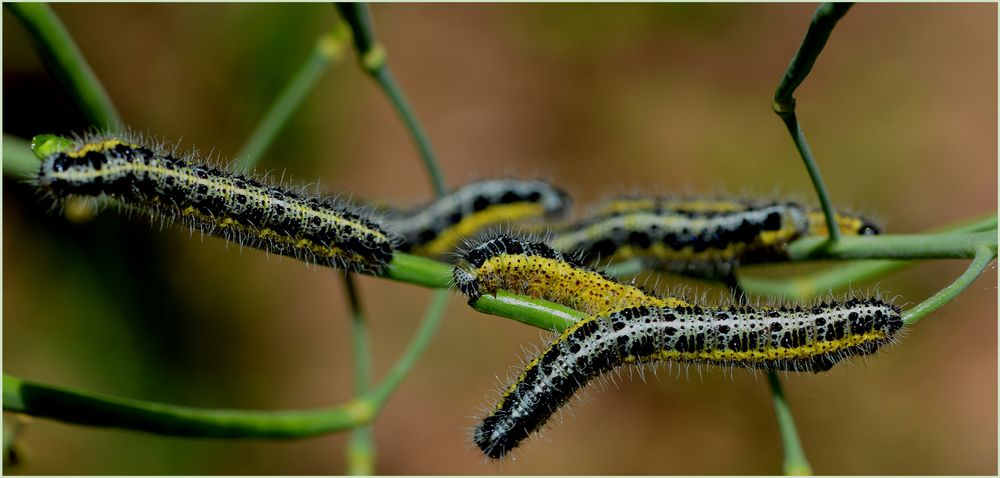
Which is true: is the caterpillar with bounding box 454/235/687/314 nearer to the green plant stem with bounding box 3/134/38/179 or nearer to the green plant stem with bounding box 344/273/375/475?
the green plant stem with bounding box 344/273/375/475

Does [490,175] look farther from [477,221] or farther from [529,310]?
[529,310]

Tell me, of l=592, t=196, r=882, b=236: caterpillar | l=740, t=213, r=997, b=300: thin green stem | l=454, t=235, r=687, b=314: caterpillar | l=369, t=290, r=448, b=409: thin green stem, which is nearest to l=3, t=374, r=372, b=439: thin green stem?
l=369, t=290, r=448, b=409: thin green stem

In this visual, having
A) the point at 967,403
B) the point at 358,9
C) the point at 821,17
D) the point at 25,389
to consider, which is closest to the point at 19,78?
the point at 358,9

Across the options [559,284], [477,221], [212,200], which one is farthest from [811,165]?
[477,221]

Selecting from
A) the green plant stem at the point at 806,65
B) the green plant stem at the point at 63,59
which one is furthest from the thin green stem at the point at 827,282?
the green plant stem at the point at 63,59

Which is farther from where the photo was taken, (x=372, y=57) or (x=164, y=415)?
(x=372, y=57)

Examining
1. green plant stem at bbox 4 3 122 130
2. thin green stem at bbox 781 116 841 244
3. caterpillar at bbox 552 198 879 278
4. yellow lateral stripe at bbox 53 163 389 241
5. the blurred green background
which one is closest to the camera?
thin green stem at bbox 781 116 841 244

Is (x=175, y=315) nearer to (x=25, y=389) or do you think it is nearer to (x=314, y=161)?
(x=314, y=161)
